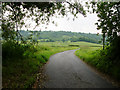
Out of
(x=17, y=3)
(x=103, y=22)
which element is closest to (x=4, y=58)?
(x=17, y=3)

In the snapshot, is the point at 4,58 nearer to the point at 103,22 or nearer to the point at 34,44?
the point at 34,44

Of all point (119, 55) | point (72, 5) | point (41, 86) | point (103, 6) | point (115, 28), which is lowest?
point (41, 86)

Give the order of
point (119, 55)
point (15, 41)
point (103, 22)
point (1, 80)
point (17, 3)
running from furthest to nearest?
point (15, 41)
point (17, 3)
point (103, 22)
point (1, 80)
point (119, 55)

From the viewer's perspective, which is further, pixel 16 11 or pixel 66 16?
pixel 66 16

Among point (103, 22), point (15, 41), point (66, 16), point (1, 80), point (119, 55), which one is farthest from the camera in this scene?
point (66, 16)

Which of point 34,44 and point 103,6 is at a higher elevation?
point 103,6

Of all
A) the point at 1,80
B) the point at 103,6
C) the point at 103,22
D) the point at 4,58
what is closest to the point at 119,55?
the point at 103,22

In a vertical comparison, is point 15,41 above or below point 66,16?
below

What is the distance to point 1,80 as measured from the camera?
6105mm

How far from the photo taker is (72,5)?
11625 millimetres

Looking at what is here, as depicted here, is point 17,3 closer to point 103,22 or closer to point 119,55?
point 103,22

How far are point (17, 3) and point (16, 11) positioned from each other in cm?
148

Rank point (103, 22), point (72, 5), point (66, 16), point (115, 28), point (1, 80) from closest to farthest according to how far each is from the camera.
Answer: point (1, 80), point (115, 28), point (103, 22), point (72, 5), point (66, 16)

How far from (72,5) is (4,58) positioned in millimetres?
8851
